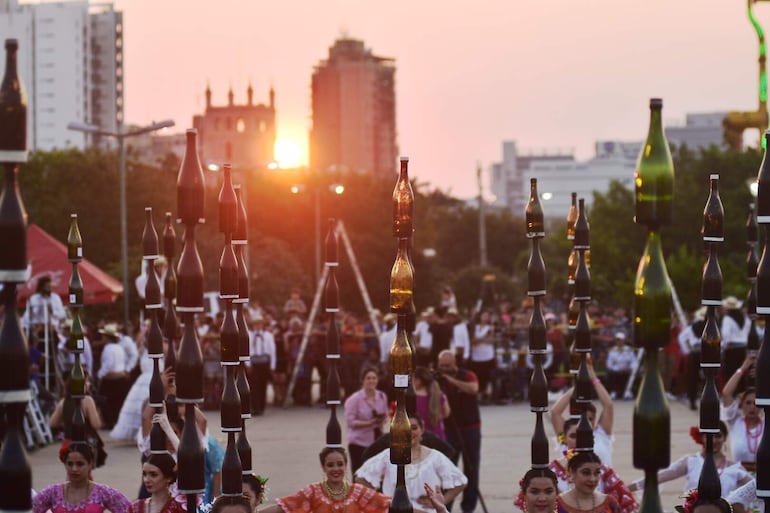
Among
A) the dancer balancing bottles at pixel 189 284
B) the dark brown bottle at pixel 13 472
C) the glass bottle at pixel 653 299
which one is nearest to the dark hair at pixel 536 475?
the dancer balancing bottles at pixel 189 284

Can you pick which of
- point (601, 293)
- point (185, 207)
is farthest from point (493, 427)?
point (601, 293)

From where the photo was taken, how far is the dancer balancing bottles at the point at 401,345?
8.49m

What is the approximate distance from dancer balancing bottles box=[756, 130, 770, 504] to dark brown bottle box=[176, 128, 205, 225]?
111 inches

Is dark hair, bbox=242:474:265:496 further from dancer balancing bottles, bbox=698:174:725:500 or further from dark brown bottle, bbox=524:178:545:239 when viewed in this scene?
dancer balancing bottles, bbox=698:174:725:500

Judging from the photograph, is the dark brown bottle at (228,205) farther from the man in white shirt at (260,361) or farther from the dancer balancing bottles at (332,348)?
the man in white shirt at (260,361)

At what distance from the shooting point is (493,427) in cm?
2672

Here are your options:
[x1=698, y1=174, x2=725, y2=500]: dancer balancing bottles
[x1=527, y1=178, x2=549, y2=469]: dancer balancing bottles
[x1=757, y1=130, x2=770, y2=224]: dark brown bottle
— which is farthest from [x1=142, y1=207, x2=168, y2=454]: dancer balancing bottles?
[x1=757, y1=130, x2=770, y2=224]: dark brown bottle

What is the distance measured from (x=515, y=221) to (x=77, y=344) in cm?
11431

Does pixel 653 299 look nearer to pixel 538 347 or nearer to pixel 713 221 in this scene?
pixel 713 221

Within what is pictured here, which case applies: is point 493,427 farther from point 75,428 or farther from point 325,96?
point 325,96

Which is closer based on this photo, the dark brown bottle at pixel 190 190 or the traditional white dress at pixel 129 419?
the dark brown bottle at pixel 190 190

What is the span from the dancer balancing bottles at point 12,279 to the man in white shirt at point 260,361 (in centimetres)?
2287

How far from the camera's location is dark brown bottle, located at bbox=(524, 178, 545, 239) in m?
11.2

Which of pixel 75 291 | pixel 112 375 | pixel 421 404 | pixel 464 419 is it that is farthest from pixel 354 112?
pixel 75 291
